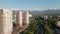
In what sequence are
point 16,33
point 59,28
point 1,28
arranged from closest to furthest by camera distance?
point 1,28
point 16,33
point 59,28

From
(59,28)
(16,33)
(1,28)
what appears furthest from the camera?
(59,28)

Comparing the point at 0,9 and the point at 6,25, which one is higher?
the point at 0,9

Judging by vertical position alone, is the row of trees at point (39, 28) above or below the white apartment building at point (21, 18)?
below

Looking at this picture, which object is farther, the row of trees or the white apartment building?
the white apartment building

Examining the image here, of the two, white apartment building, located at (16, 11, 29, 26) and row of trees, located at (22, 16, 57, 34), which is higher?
white apartment building, located at (16, 11, 29, 26)

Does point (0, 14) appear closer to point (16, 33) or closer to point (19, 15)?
point (16, 33)

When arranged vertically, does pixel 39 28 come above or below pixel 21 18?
below

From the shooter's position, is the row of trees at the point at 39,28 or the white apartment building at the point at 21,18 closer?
the row of trees at the point at 39,28

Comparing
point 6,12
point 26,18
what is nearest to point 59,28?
point 26,18

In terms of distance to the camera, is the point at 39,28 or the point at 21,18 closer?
the point at 21,18

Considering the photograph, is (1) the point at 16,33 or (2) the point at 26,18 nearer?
(1) the point at 16,33

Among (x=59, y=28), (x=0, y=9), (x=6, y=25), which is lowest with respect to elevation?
(x=59, y=28)
